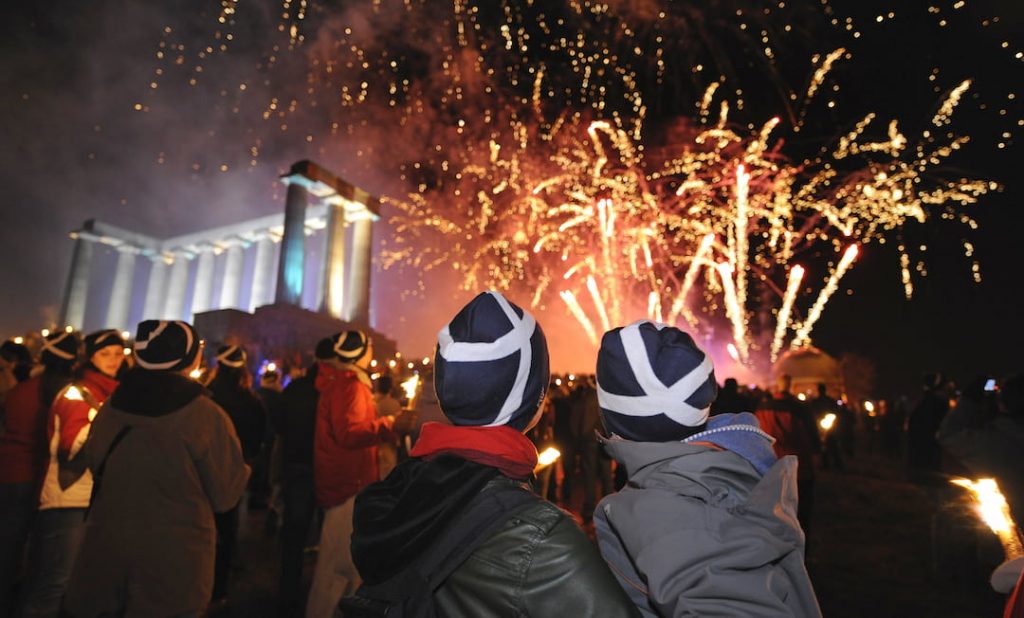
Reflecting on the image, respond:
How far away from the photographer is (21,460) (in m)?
4.50

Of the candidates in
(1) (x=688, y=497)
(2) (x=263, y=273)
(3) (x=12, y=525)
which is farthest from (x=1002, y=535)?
(2) (x=263, y=273)

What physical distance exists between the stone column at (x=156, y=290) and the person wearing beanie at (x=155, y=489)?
71.8 m

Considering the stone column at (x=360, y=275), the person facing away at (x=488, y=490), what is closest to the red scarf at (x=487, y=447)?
the person facing away at (x=488, y=490)

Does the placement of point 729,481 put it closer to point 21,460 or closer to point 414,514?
point 414,514

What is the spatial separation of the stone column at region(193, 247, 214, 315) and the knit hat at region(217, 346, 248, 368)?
6214 cm

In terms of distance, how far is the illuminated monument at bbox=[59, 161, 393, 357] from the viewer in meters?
37.3

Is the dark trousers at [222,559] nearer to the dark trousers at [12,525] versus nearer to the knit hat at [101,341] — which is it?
the dark trousers at [12,525]

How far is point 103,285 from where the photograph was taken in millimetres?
61094

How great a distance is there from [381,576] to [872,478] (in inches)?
674

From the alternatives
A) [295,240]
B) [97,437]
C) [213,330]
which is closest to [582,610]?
[97,437]

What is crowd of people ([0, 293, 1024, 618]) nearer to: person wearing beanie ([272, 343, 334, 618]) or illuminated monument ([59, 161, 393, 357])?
person wearing beanie ([272, 343, 334, 618])

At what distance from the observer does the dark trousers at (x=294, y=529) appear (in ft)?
16.1

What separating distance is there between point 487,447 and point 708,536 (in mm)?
703

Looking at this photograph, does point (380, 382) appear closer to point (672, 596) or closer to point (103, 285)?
point (672, 596)
